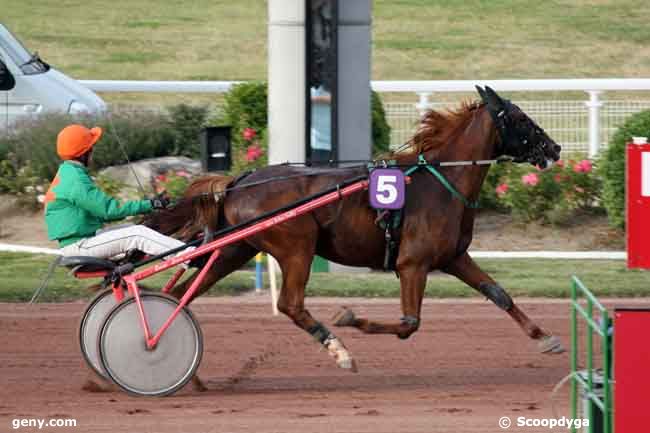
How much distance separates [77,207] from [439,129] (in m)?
2.27

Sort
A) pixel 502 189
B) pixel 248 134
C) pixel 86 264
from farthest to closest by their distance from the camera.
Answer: pixel 248 134, pixel 502 189, pixel 86 264

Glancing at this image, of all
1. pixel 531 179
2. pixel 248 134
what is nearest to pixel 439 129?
pixel 531 179

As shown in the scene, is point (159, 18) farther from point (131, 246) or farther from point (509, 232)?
point (131, 246)

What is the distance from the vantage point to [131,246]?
7.91 metres

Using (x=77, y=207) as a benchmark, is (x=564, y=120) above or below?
above

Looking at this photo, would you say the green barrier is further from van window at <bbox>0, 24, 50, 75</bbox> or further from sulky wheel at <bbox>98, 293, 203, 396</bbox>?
van window at <bbox>0, 24, 50, 75</bbox>

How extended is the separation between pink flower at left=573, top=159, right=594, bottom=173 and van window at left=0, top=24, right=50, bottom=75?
6038 millimetres

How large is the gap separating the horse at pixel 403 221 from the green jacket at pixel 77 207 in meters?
0.78

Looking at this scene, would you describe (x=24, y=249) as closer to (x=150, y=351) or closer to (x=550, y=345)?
(x=150, y=351)

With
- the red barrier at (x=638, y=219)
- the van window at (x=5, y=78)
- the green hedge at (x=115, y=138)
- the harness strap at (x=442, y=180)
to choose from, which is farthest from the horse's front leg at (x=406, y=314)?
the van window at (x=5, y=78)

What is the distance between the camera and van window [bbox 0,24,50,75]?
615 inches

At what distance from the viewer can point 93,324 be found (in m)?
8.00

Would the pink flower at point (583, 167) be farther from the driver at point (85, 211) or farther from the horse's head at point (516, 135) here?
the driver at point (85, 211)

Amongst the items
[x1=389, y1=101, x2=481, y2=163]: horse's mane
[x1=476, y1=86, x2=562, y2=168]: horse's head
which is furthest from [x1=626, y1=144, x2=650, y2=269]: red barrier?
[x1=389, y1=101, x2=481, y2=163]: horse's mane
